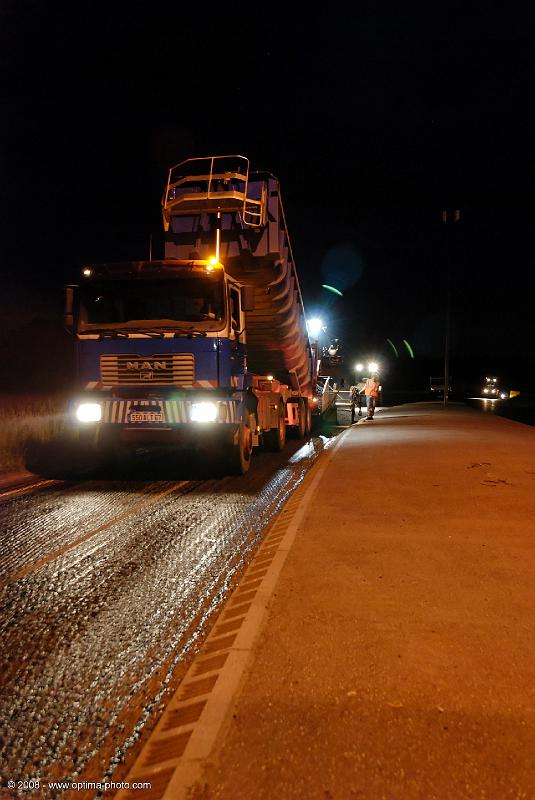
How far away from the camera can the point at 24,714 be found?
3.16 meters

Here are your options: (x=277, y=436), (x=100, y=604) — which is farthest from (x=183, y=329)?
(x=100, y=604)

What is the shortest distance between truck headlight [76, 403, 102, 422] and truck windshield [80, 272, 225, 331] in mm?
1347

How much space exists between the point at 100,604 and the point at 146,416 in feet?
18.7

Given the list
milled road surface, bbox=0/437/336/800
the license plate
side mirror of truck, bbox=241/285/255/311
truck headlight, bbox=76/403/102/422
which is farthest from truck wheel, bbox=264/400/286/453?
milled road surface, bbox=0/437/336/800

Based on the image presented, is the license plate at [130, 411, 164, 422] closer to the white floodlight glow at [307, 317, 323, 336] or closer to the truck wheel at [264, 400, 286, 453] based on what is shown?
the truck wheel at [264, 400, 286, 453]

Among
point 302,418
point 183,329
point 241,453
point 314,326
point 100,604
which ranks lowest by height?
point 100,604

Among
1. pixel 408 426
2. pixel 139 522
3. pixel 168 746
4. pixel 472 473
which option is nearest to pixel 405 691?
pixel 168 746

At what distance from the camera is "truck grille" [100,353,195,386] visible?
33.2ft

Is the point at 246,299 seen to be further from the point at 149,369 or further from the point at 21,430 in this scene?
the point at 21,430

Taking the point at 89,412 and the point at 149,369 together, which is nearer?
the point at 149,369

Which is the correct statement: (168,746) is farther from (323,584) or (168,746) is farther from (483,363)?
(483,363)

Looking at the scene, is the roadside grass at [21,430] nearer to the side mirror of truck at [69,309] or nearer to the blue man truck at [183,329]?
the blue man truck at [183,329]

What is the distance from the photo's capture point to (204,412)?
10.1m

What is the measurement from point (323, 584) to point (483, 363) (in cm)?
18160
